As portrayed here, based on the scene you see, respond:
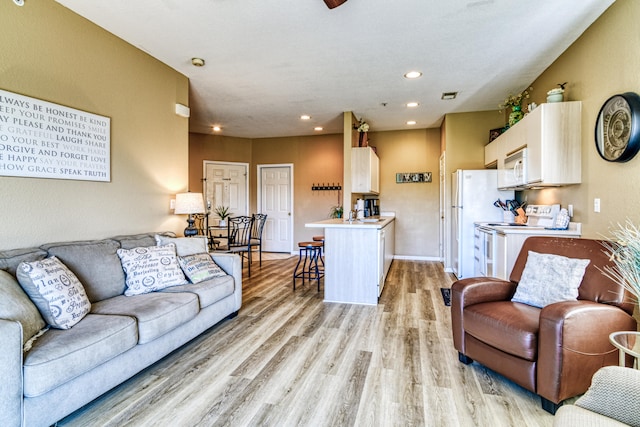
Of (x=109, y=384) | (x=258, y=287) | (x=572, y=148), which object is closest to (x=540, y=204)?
(x=572, y=148)

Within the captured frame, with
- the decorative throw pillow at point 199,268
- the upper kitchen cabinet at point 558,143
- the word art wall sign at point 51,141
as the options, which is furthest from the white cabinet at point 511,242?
the word art wall sign at point 51,141

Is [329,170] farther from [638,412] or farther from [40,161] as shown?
[638,412]

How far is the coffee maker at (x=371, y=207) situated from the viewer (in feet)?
17.9

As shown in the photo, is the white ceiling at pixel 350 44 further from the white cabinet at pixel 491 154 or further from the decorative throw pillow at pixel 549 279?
the decorative throw pillow at pixel 549 279

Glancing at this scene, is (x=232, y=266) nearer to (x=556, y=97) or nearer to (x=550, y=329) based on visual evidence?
(x=550, y=329)

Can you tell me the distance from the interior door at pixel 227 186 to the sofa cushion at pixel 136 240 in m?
3.83

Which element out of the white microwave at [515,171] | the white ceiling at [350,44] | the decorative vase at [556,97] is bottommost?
the white microwave at [515,171]

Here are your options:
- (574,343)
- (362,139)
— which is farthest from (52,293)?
(362,139)

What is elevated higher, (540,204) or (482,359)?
(540,204)

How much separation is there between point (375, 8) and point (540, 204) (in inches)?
117

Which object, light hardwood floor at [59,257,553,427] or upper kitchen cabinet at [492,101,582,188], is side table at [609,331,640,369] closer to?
light hardwood floor at [59,257,553,427]

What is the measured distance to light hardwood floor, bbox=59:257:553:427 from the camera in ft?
5.55

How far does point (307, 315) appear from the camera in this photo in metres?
3.24

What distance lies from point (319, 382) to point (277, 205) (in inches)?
216
